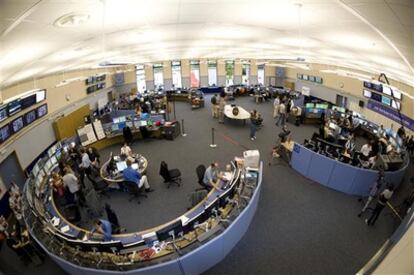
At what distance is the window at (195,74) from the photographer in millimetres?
23516

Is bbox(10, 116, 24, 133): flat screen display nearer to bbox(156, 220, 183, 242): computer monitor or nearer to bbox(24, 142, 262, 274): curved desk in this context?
bbox(24, 142, 262, 274): curved desk

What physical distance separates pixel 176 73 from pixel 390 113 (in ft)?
59.0

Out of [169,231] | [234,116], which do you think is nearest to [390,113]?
[234,116]

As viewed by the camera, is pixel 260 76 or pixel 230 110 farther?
pixel 260 76

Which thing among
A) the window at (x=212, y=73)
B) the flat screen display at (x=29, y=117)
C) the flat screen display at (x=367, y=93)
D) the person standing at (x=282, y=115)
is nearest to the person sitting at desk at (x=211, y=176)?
the person standing at (x=282, y=115)

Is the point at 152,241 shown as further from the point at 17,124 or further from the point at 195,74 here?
the point at 195,74

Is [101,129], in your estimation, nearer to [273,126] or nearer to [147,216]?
[147,216]

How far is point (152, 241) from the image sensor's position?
15.2ft

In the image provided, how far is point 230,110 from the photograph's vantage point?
13.6 metres

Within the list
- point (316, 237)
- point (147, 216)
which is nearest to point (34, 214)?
point (147, 216)

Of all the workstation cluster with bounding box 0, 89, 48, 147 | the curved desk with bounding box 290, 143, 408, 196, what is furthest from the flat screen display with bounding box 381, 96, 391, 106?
the workstation cluster with bounding box 0, 89, 48, 147

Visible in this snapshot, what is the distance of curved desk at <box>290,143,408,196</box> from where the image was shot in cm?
695

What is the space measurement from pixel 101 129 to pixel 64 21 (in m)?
8.34

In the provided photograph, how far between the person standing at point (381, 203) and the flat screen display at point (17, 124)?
11.5 m
